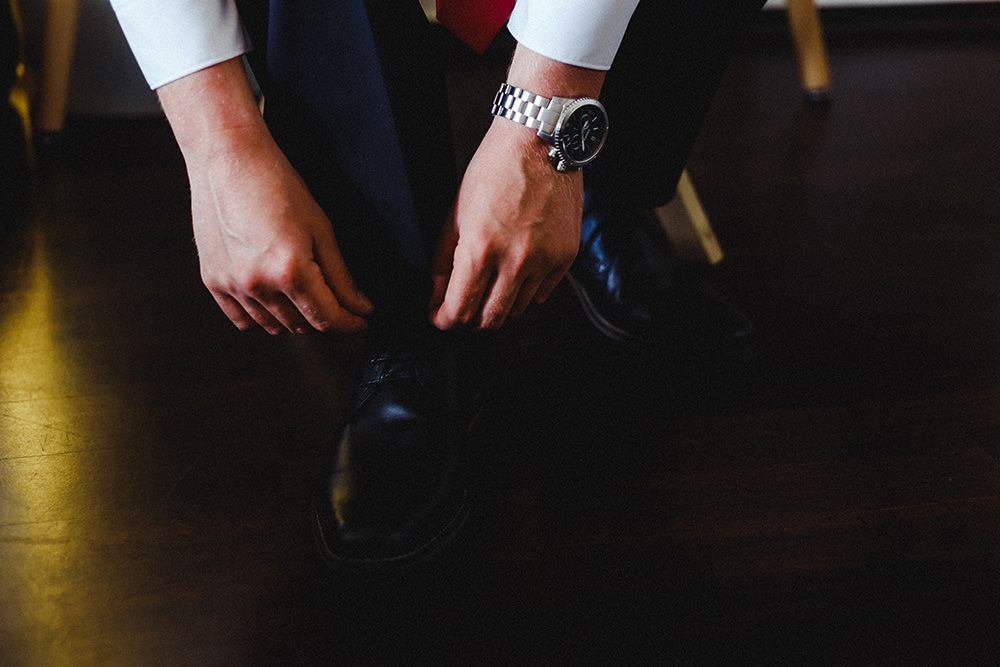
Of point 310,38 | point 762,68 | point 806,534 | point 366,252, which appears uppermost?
point 310,38

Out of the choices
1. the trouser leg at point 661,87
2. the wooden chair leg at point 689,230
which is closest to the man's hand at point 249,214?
the trouser leg at point 661,87

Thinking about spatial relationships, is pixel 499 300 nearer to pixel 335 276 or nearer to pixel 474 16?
pixel 335 276

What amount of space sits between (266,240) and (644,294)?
1.42 ft

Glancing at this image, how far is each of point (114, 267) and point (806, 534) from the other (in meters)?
0.88

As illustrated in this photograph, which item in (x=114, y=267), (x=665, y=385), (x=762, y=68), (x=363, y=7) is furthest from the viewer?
(x=762, y=68)

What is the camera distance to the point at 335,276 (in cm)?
45

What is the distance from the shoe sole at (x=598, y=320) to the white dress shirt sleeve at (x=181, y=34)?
1.47 ft

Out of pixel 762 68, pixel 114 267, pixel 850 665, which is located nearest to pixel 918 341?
pixel 850 665

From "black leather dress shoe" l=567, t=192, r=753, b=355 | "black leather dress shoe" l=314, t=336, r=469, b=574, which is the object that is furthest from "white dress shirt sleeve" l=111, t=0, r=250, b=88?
"black leather dress shoe" l=567, t=192, r=753, b=355

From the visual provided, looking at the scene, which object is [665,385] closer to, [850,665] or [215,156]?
[850,665]

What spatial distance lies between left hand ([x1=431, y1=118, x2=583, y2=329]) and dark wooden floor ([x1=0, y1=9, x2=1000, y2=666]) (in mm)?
193

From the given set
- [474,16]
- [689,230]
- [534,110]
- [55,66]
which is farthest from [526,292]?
[55,66]

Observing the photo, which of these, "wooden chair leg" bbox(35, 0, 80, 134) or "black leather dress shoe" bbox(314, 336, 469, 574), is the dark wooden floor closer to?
"black leather dress shoe" bbox(314, 336, 469, 574)

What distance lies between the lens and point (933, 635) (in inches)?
17.5
